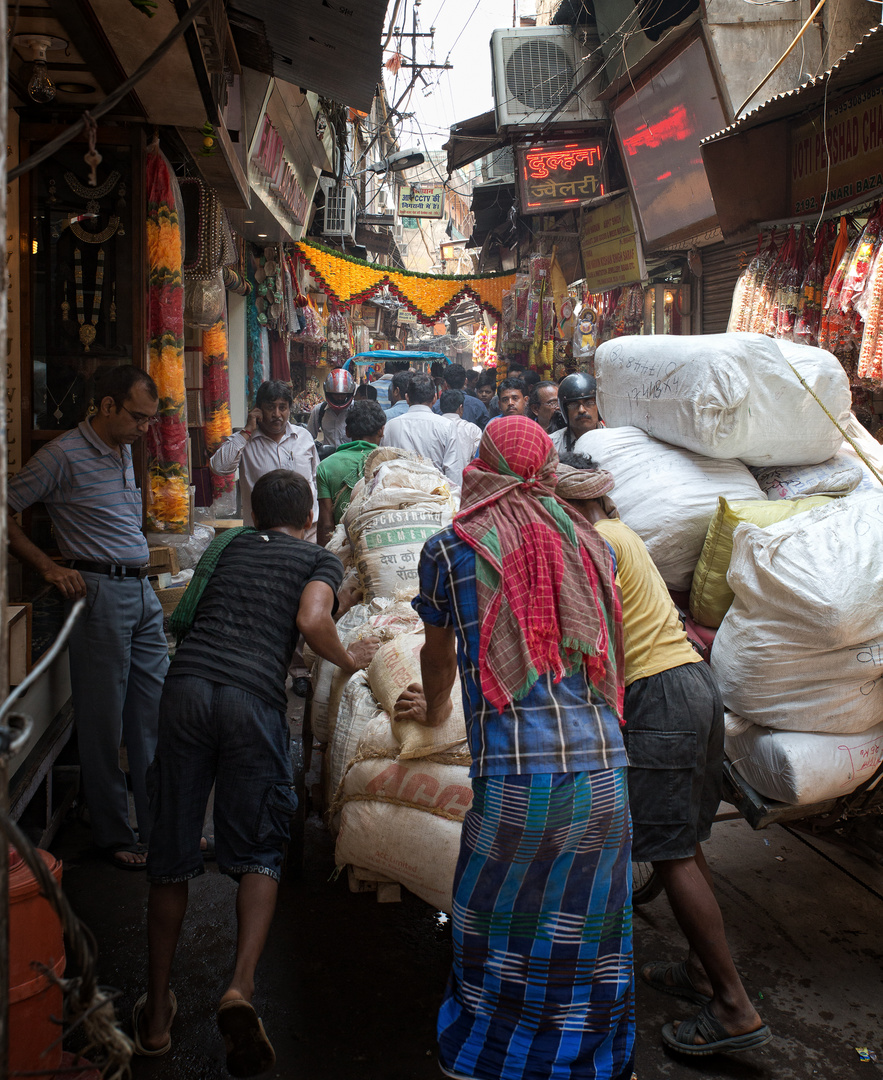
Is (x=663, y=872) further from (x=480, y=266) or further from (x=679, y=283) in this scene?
(x=480, y=266)

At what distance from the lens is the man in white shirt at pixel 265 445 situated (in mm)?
5383

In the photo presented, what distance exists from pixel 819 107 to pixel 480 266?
15.1 m

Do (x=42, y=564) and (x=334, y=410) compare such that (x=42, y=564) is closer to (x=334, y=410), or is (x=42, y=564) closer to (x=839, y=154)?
(x=839, y=154)

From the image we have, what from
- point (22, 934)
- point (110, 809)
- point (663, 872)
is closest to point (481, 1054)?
point (663, 872)

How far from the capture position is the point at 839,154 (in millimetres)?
5207

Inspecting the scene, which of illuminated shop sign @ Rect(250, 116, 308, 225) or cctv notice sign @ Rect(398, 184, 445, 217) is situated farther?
cctv notice sign @ Rect(398, 184, 445, 217)

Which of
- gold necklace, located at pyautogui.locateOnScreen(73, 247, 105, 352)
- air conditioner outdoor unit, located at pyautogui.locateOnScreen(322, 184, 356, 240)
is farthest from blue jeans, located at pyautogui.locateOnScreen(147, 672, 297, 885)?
air conditioner outdoor unit, located at pyautogui.locateOnScreen(322, 184, 356, 240)

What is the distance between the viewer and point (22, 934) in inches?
76.0

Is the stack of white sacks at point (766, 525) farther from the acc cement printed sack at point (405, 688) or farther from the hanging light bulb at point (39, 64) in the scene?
the hanging light bulb at point (39, 64)

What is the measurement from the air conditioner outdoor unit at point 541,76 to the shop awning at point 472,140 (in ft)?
2.53

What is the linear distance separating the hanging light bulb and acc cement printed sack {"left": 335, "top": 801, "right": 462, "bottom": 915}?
3310 millimetres

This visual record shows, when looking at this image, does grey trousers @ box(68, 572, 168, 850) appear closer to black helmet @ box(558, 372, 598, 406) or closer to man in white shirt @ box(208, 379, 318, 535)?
man in white shirt @ box(208, 379, 318, 535)

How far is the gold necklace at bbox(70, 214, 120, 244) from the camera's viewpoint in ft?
13.8

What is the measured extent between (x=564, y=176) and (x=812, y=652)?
9.52 metres
